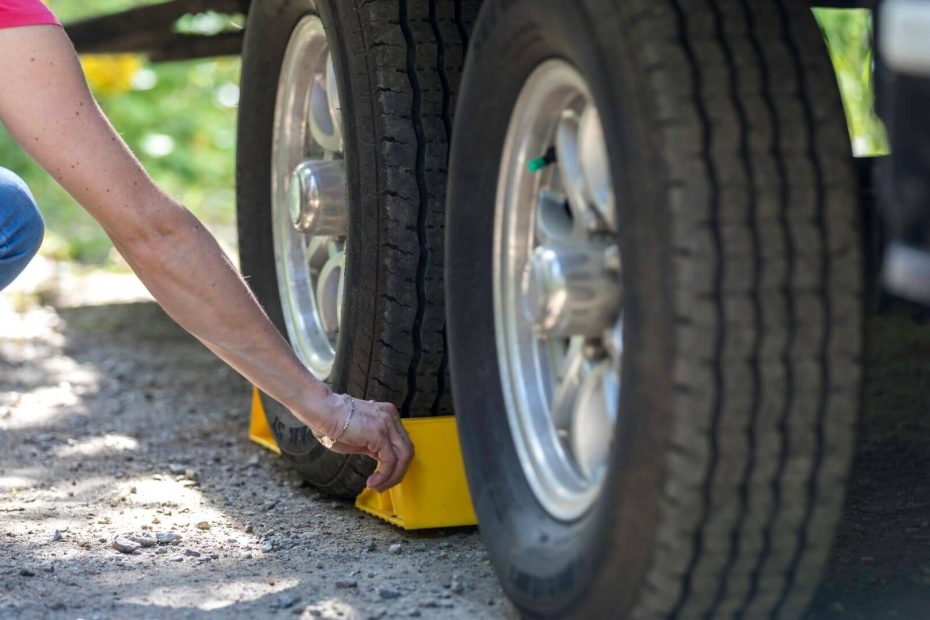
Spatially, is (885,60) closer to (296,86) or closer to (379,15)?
(379,15)

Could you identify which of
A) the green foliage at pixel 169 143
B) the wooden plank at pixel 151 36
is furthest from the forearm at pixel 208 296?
the green foliage at pixel 169 143

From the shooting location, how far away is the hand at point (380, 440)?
2518mm

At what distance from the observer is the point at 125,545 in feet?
8.39

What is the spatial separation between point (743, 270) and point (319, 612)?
94 centimetres

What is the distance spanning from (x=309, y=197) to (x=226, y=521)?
0.70m

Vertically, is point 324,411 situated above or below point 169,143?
above

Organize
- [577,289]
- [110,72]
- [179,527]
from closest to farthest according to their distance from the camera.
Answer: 1. [577,289]
2. [179,527]
3. [110,72]

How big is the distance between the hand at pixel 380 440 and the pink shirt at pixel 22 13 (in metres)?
0.84

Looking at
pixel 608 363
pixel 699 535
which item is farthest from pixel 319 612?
pixel 699 535

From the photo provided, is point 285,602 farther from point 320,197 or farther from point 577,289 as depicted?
point 320,197

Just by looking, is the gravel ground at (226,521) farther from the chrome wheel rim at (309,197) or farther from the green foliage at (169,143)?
the green foliage at (169,143)

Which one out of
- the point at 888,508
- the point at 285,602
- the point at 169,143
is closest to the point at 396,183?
the point at 285,602

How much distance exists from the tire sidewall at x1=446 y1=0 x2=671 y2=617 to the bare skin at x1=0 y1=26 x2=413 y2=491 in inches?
12.5

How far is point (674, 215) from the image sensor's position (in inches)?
64.6
